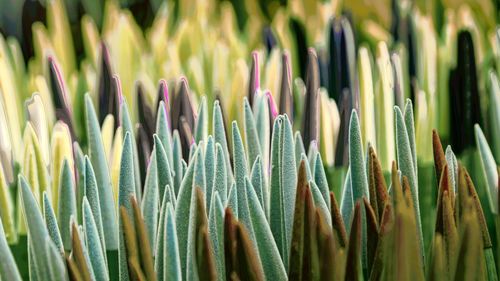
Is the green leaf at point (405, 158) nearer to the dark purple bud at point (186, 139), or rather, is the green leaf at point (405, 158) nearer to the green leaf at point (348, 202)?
the green leaf at point (348, 202)

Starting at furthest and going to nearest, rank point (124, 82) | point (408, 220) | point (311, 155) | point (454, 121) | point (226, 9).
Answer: point (226, 9), point (124, 82), point (454, 121), point (311, 155), point (408, 220)

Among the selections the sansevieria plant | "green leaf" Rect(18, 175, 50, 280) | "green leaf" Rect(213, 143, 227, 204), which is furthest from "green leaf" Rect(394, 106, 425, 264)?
"green leaf" Rect(18, 175, 50, 280)

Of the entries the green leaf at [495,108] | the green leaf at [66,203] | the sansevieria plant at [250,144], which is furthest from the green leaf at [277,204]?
the green leaf at [495,108]

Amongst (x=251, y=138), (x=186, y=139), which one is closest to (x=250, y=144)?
(x=251, y=138)

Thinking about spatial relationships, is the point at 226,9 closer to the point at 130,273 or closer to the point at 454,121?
the point at 454,121

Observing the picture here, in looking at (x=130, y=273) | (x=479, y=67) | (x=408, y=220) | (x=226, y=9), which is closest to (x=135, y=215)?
(x=130, y=273)

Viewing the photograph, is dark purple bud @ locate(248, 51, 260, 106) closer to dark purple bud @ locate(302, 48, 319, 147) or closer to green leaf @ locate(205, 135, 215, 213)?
dark purple bud @ locate(302, 48, 319, 147)
